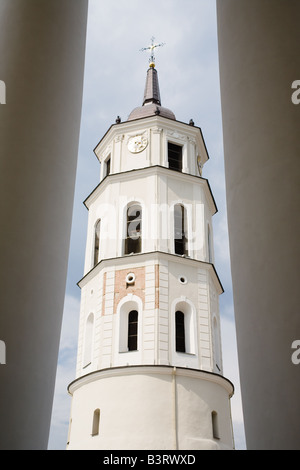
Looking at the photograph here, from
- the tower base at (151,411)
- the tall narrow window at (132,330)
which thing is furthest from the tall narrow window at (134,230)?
the tower base at (151,411)

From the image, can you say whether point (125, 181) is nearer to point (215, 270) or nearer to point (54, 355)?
point (215, 270)

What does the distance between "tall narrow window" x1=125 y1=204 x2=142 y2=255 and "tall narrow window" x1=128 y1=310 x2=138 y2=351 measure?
109 inches

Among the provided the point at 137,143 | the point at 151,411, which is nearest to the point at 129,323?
the point at 151,411

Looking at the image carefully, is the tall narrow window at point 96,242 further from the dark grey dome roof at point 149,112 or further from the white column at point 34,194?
the white column at point 34,194

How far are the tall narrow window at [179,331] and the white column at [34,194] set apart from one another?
16133 millimetres

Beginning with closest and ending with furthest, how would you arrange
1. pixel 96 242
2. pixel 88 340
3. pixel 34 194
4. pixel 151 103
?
1. pixel 34 194
2. pixel 88 340
3. pixel 96 242
4. pixel 151 103

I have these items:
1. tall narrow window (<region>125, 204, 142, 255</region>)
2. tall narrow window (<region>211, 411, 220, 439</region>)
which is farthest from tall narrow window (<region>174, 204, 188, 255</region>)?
tall narrow window (<region>211, 411, 220, 439</region>)

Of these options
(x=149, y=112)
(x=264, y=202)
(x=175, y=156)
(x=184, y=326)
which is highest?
(x=149, y=112)

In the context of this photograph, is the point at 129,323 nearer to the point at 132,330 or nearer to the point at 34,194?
the point at 132,330

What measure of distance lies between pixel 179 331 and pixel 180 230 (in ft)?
15.8

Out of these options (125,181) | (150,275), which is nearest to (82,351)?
(150,275)

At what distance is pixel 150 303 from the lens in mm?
20406
